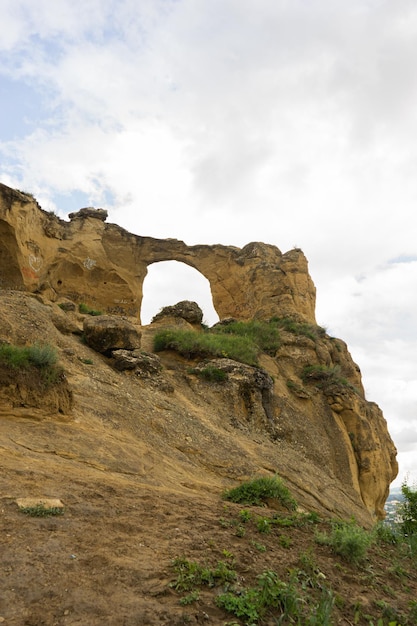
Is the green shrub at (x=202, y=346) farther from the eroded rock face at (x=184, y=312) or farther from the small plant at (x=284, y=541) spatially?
the small plant at (x=284, y=541)

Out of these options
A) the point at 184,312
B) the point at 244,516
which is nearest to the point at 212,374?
the point at 184,312

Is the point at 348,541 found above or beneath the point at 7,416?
beneath

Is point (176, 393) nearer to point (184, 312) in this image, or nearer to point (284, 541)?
point (284, 541)

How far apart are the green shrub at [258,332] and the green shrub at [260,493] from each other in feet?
37.6

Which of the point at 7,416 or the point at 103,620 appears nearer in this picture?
the point at 103,620

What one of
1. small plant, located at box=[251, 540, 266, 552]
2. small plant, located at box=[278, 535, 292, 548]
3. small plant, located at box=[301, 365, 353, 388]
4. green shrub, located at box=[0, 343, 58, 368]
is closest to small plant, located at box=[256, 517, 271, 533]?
small plant, located at box=[278, 535, 292, 548]

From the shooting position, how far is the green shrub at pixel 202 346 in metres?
15.7

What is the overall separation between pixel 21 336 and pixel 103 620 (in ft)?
28.4

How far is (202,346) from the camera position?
15695 millimetres

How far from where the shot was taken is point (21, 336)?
34.2 feet

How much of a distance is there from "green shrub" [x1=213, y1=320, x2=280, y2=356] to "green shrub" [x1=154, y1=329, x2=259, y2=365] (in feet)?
6.09

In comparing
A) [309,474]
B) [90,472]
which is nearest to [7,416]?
[90,472]

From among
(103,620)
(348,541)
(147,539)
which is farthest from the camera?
(348,541)

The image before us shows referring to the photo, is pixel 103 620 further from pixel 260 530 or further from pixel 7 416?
pixel 7 416
